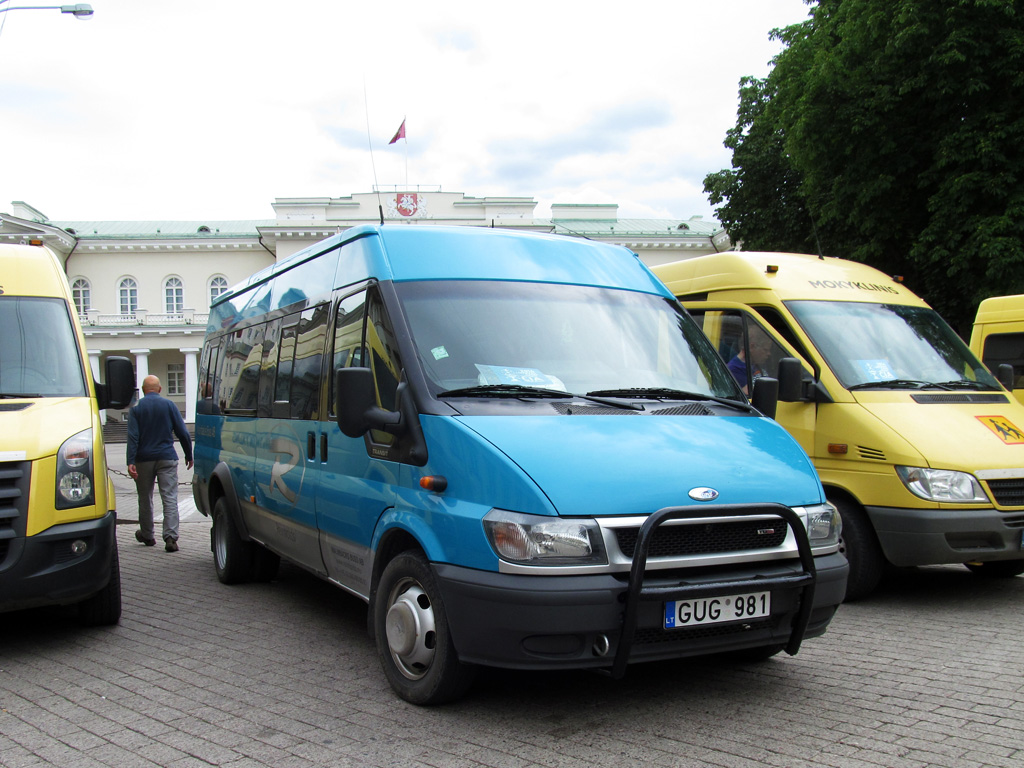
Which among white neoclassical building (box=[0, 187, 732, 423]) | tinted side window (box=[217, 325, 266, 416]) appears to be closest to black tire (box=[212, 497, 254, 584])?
tinted side window (box=[217, 325, 266, 416])

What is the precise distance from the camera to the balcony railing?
58375mm

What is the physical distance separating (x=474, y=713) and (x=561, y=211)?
212ft

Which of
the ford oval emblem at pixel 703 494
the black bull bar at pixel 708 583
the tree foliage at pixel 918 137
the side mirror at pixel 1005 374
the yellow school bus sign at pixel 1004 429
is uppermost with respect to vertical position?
the tree foliage at pixel 918 137

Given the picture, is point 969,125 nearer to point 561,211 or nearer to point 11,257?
point 11,257

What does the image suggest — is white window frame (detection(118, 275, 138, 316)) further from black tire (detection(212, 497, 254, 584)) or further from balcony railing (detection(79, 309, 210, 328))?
black tire (detection(212, 497, 254, 584))

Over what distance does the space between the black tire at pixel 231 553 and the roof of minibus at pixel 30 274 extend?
2228 millimetres

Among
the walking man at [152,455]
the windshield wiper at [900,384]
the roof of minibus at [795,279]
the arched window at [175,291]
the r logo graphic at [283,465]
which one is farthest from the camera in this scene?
the arched window at [175,291]

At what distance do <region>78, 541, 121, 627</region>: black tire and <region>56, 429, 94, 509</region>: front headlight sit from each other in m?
0.66

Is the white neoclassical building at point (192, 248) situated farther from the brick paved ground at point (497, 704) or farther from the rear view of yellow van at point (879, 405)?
the brick paved ground at point (497, 704)

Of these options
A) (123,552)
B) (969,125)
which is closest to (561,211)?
(969,125)

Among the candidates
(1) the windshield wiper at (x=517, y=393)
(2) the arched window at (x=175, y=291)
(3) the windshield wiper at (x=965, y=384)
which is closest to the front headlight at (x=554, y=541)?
(1) the windshield wiper at (x=517, y=393)

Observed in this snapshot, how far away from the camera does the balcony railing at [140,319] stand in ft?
192

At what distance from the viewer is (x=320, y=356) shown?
18.6 feet

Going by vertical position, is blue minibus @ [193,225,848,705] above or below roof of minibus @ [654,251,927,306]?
below
